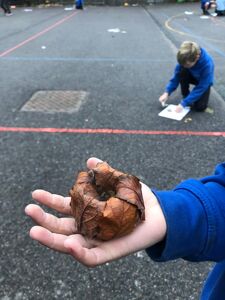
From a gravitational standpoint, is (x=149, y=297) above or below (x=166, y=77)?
above

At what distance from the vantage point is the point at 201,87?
6.16 metres

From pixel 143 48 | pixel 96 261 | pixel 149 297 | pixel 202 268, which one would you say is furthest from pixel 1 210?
pixel 143 48

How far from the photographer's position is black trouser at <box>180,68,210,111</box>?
6.15 meters

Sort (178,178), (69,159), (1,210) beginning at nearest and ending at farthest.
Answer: (1,210)
(178,178)
(69,159)

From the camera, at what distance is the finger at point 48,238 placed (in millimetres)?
1490

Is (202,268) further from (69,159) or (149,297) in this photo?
(69,159)

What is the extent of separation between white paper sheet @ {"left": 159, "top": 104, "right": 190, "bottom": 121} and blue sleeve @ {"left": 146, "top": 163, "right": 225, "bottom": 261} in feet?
14.4

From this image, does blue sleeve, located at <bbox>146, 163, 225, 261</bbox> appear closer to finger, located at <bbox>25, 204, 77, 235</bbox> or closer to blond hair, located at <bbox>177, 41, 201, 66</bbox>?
finger, located at <bbox>25, 204, 77, 235</bbox>

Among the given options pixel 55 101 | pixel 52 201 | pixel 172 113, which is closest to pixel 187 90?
pixel 172 113

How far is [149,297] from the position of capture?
2.80 meters

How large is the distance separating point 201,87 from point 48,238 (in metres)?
5.10

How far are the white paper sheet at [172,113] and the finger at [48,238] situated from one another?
4.54 m

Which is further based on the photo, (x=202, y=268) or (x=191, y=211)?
(x=202, y=268)

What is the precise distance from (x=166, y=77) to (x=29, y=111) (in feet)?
10.4
